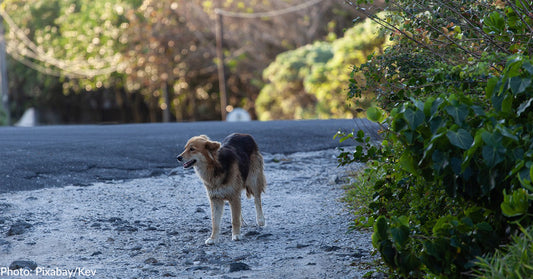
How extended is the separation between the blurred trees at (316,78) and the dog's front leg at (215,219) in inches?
545

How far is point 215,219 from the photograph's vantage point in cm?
627

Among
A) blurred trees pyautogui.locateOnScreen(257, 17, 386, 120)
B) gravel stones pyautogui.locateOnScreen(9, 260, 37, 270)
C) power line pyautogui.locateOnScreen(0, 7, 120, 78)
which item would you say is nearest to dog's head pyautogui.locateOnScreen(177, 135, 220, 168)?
gravel stones pyautogui.locateOnScreen(9, 260, 37, 270)

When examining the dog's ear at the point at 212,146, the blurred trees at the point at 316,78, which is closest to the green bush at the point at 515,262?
the dog's ear at the point at 212,146

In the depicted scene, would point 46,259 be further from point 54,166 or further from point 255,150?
point 54,166

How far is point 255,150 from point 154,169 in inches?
110

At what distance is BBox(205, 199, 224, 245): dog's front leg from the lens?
6.22 metres

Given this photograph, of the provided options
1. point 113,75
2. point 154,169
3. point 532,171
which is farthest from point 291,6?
point 532,171

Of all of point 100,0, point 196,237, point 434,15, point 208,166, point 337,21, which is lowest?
point 196,237

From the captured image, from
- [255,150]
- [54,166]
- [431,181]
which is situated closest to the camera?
[431,181]

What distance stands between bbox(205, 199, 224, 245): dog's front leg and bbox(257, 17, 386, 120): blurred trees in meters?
13.9

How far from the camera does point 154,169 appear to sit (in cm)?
948

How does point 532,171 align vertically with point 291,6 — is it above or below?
below

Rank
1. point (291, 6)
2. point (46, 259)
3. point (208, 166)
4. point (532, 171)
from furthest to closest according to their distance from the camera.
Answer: point (291, 6) → point (208, 166) → point (46, 259) → point (532, 171)

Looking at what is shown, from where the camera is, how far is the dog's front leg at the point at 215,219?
6223mm
